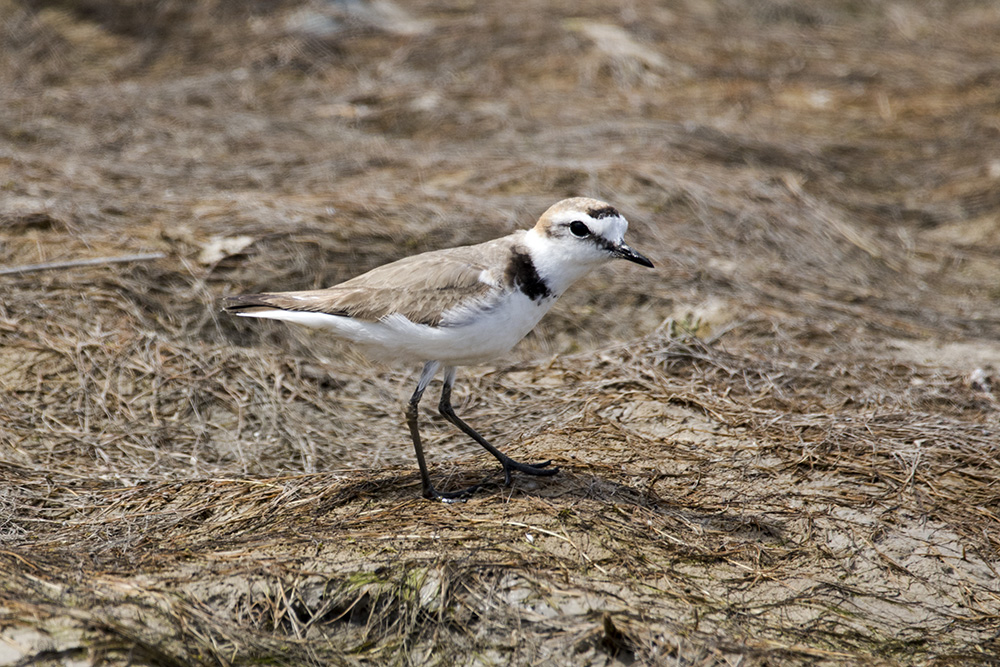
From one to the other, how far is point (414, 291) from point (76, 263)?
275 cm

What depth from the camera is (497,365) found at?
20.3 feet

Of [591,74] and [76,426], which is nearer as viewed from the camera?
[76,426]

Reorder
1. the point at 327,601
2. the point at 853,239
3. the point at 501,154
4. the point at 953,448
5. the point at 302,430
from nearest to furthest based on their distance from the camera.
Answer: the point at 327,601, the point at 953,448, the point at 302,430, the point at 853,239, the point at 501,154

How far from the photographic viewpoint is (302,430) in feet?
17.7

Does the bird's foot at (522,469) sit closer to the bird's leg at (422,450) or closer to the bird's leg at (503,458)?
the bird's leg at (503,458)

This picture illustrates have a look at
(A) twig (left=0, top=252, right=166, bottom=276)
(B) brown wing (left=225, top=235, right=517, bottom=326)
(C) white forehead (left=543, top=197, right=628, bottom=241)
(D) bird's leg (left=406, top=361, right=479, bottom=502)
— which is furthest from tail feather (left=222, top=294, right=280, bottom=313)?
(A) twig (left=0, top=252, right=166, bottom=276)

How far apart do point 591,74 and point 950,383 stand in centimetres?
667

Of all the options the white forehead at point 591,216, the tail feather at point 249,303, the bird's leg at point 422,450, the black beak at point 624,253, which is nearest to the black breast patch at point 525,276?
the white forehead at point 591,216

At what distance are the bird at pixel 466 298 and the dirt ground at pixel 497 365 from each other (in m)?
0.69

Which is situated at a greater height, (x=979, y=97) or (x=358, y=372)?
(x=979, y=97)

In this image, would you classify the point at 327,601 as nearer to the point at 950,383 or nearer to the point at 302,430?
the point at 302,430

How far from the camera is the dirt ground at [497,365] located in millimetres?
3598

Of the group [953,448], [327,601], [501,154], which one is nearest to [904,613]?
[953,448]

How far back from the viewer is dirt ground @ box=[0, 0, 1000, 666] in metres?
3.60
